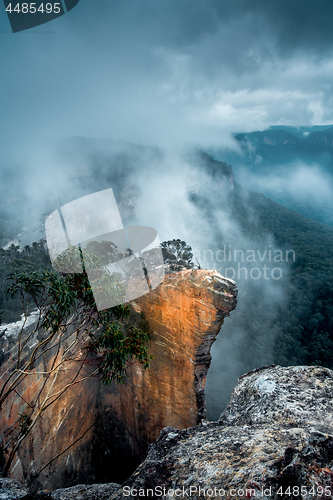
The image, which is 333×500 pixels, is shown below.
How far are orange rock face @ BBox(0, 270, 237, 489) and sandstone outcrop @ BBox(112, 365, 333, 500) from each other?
10.7 ft

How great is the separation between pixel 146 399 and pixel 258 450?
7735mm

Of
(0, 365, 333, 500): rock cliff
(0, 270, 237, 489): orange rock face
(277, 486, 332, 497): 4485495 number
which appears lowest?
(0, 270, 237, 489): orange rock face

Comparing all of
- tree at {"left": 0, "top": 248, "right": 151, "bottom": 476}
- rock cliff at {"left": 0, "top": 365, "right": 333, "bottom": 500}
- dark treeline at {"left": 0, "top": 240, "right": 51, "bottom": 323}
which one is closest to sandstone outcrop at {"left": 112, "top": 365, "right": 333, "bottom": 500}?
rock cliff at {"left": 0, "top": 365, "right": 333, "bottom": 500}

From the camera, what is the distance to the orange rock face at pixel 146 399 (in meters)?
8.06

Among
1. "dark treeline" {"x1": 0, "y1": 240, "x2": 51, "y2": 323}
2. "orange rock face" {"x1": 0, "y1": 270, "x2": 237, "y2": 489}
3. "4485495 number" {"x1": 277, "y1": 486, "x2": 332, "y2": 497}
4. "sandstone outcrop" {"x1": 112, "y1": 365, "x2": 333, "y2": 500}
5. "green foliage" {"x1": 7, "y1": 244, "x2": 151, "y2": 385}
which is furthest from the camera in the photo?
"orange rock face" {"x1": 0, "y1": 270, "x2": 237, "y2": 489}

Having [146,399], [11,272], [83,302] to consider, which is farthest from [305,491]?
[11,272]

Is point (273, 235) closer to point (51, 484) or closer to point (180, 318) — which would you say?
point (180, 318)

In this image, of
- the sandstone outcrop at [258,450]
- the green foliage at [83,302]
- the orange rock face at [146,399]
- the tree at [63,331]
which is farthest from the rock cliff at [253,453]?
the orange rock face at [146,399]

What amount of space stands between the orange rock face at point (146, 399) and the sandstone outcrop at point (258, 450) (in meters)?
3.27

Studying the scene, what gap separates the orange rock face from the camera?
26.5ft

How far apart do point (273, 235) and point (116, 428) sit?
6048cm

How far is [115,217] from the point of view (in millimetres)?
40094

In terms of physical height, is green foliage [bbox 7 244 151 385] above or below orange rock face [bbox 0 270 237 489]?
above

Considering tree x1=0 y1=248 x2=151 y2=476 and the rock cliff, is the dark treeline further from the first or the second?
the rock cliff
